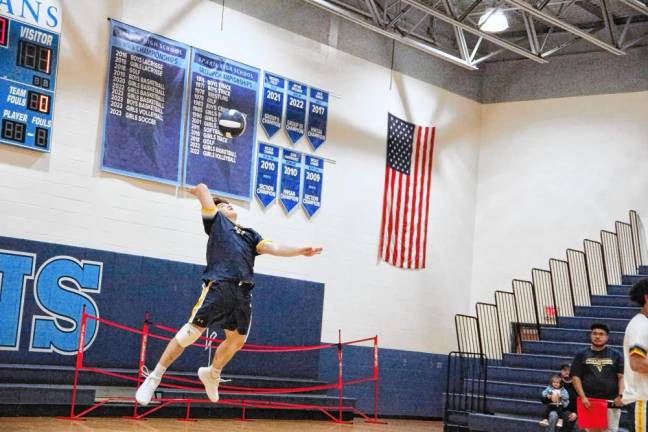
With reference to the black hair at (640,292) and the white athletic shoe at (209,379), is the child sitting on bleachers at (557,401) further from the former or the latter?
the black hair at (640,292)

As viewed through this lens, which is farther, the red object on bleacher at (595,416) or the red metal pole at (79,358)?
the red metal pole at (79,358)

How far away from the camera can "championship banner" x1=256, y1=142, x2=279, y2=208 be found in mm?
15305

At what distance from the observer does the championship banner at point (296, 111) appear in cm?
1589

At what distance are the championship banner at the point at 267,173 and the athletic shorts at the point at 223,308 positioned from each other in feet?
22.8

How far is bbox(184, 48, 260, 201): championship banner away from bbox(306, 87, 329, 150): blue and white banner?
1.29 m

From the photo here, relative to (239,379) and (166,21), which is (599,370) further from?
(166,21)

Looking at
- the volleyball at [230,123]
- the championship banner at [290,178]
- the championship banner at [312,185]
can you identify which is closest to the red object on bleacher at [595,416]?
the volleyball at [230,123]

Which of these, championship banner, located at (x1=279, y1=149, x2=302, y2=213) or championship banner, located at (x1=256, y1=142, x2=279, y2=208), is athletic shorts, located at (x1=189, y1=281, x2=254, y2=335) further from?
championship banner, located at (x1=279, y1=149, x2=302, y2=213)

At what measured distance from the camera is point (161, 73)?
1395cm

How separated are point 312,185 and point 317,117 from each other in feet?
3.97

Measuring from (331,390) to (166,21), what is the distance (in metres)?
6.81

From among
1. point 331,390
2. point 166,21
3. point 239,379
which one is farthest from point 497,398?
point 166,21

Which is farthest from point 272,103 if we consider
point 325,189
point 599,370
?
point 599,370

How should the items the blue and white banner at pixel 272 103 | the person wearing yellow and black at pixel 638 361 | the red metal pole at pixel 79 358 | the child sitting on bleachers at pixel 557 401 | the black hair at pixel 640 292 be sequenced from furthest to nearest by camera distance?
1. the blue and white banner at pixel 272 103
2. the child sitting on bleachers at pixel 557 401
3. the red metal pole at pixel 79 358
4. the black hair at pixel 640 292
5. the person wearing yellow and black at pixel 638 361
